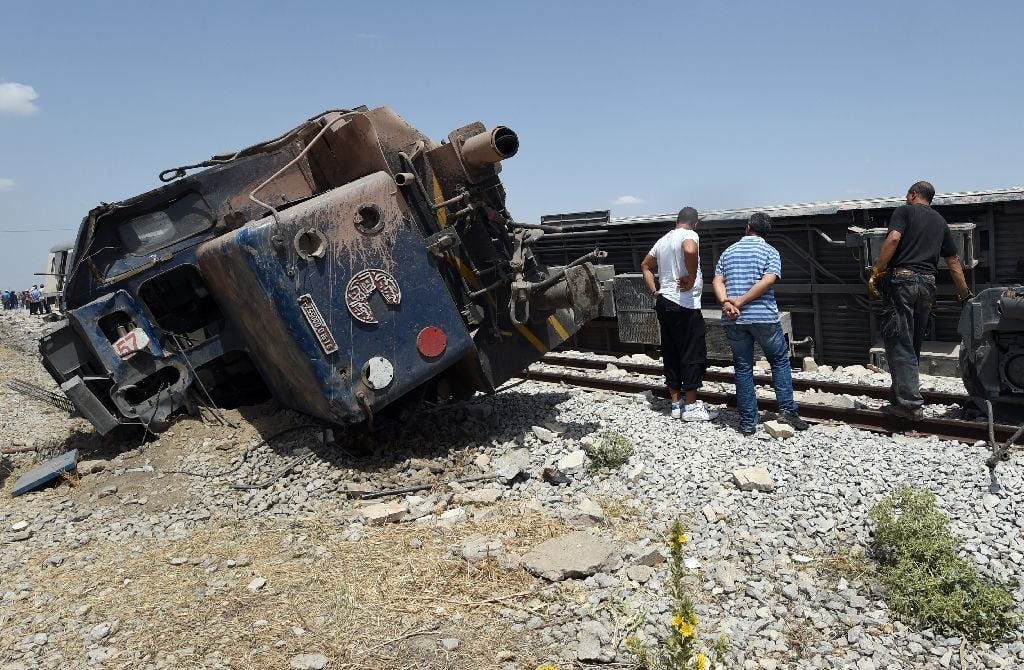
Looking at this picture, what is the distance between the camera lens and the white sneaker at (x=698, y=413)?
639cm

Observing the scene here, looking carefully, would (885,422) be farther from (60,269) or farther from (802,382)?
(60,269)

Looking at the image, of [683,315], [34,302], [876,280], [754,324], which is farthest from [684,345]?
[34,302]

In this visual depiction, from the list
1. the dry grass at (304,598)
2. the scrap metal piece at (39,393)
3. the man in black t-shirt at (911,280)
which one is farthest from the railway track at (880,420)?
the scrap metal piece at (39,393)

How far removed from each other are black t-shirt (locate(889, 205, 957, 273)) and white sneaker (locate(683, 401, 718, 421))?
188 centimetres

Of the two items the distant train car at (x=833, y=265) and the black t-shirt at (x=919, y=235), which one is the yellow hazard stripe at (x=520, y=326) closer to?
the distant train car at (x=833, y=265)

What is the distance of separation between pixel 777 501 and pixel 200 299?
17.0 ft

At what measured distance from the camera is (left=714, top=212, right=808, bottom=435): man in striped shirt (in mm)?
5930

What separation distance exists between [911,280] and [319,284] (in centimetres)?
438

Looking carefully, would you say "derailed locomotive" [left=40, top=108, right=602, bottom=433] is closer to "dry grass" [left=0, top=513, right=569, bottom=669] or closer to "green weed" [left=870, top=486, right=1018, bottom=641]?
"dry grass" [left=0, top=513, right=569, bottom=669]

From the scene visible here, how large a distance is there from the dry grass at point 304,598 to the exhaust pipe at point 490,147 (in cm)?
270

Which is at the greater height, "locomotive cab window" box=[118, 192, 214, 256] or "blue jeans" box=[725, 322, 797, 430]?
"locomotive cab window" box=[118, 192, 214, 256]

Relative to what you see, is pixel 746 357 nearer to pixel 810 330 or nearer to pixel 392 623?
pixel 392 623

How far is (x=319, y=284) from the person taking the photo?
17.3ft

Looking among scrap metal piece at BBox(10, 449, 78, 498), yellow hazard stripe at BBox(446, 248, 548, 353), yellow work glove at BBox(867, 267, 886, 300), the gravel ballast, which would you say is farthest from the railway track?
scrap metal piece at BBox(10, 449, 78, 498)
